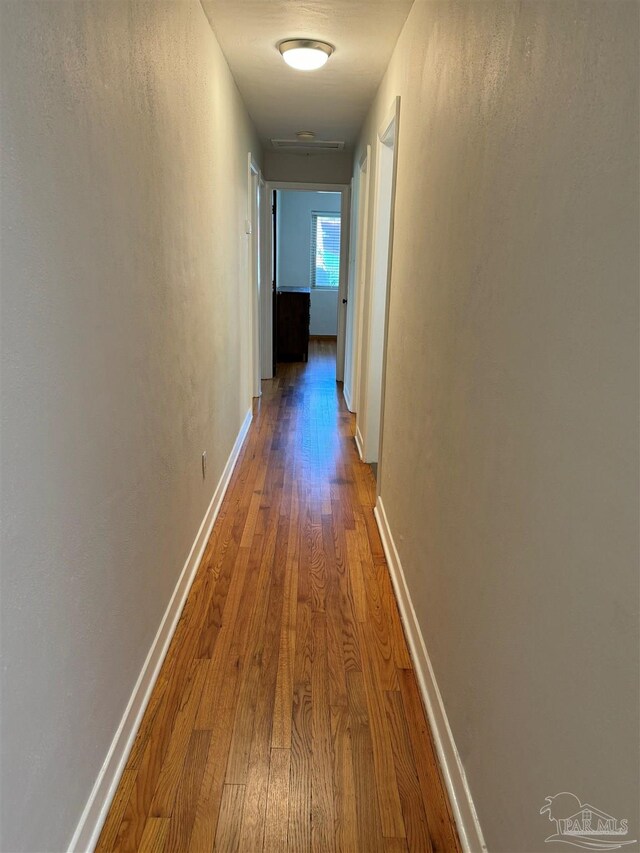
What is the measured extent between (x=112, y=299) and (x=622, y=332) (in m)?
1.17

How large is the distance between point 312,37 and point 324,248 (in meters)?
6.44

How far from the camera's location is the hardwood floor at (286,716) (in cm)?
147

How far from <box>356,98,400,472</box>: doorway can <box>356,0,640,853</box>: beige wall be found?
1383 mm

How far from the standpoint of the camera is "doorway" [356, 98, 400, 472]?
3.32 metres

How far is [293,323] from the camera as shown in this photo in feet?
26.0

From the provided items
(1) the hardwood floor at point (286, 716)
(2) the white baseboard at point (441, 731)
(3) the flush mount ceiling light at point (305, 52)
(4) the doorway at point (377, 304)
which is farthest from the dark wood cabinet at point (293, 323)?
(2) the white baseboard at point (441, 731)

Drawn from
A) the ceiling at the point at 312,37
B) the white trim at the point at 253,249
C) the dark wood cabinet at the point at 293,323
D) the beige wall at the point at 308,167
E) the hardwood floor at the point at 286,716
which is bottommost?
the hardwood floor at the point at 286,716

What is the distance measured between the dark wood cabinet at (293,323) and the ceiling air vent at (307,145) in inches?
87.5

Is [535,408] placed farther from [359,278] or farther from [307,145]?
[307,145]

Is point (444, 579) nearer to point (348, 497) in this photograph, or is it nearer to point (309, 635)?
point (309, 635)

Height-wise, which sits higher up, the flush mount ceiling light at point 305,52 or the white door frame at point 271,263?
the flush mount ceiling light at point 305,52

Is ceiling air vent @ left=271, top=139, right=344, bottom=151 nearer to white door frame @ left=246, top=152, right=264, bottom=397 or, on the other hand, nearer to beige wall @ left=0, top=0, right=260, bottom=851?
white door frame @ left=246, top=152, right=264, bottom=397

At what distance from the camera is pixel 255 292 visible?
207 inches

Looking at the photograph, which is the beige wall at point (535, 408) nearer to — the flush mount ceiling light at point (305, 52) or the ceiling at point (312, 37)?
the ceiling at point (312, 37)
